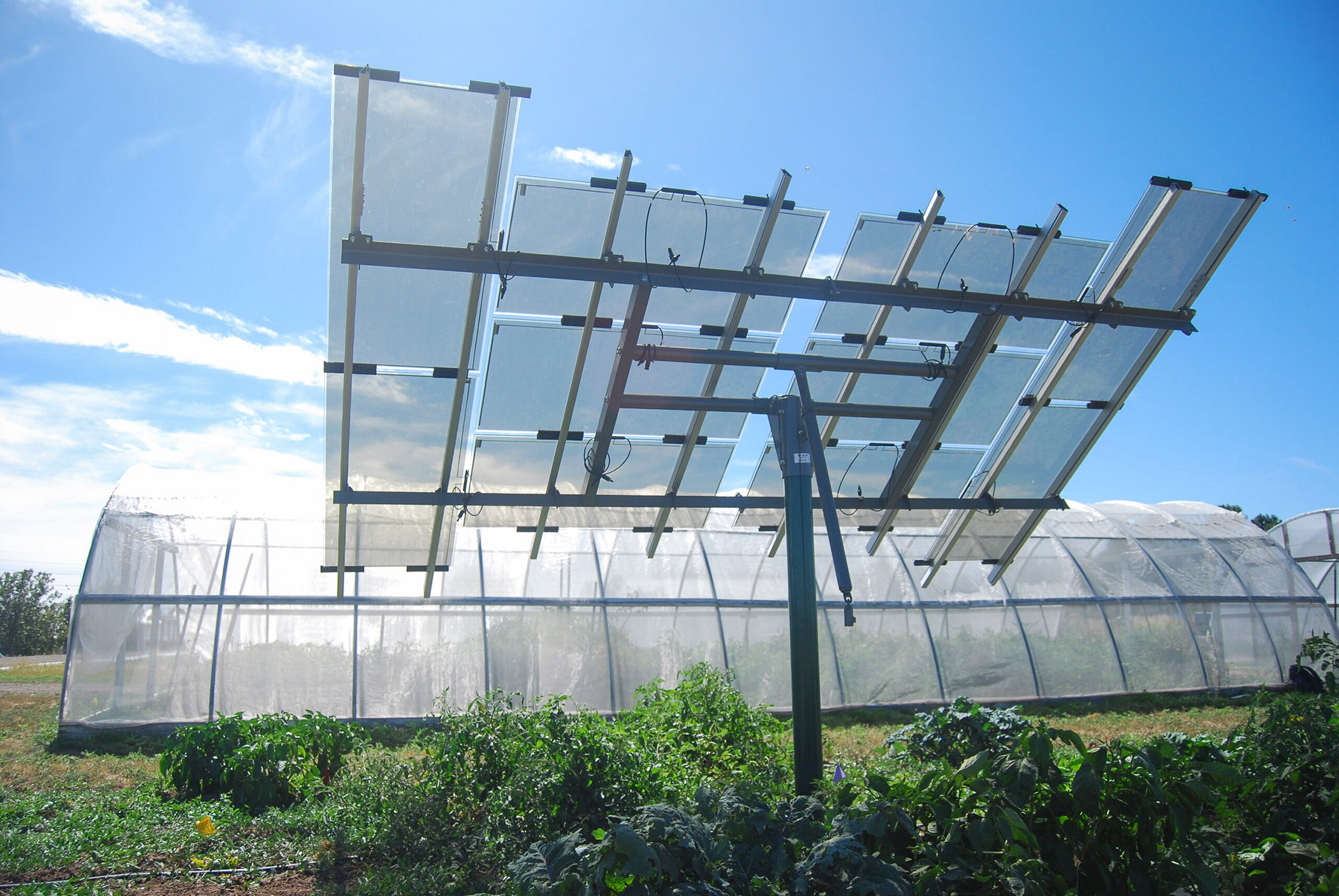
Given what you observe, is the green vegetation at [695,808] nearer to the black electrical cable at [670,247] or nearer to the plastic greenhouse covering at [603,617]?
the plastic greenhouse covering at [603,617]

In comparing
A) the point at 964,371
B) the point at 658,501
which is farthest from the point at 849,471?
the point at 658,501

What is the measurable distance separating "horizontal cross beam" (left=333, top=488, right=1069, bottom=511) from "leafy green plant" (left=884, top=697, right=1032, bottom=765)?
2.82 m

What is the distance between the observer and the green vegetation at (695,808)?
4.63m

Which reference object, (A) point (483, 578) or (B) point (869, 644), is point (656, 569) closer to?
(A) point (483, 578)

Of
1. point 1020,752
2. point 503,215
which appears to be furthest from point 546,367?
point 1020,752

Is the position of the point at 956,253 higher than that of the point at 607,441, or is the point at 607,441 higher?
the point at 956,253

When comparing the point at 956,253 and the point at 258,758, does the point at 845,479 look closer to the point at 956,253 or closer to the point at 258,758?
the point at 956,253

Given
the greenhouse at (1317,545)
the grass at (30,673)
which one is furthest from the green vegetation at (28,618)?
the greenhouse at (1317,545)

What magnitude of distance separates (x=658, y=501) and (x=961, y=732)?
4851 mm

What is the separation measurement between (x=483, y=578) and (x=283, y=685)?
4478 mm

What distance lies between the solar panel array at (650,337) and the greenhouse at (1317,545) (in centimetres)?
2041

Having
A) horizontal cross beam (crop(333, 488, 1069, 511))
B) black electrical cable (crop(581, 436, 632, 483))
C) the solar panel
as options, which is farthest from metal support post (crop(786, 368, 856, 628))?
black electrical cable (crop(581, 436, 632, 483))

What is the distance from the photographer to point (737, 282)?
901 cm

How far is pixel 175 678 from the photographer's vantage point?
1586cm
